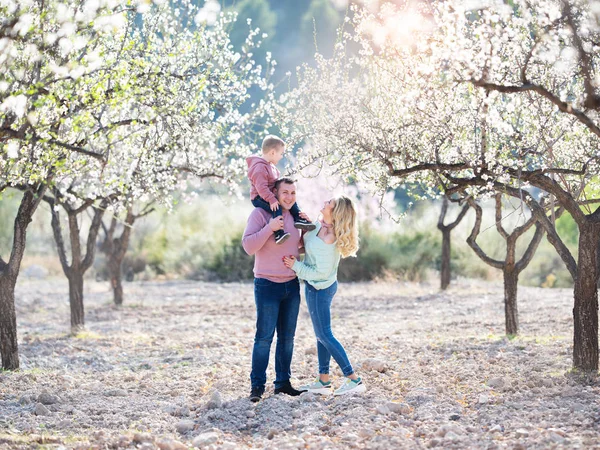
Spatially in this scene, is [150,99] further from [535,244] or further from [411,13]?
[535,244]

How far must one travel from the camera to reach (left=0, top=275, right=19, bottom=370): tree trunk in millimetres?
7773

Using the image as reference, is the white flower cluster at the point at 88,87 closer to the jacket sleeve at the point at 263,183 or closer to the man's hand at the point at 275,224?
the jacket sleeve at the point at 263,183

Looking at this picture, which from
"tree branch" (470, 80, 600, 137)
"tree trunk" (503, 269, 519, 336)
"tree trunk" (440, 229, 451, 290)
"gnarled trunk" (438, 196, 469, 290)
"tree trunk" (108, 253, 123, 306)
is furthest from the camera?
"tree trunk" (440, 229, 451, 290)

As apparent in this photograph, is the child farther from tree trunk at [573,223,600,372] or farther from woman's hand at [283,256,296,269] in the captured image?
tree trunk at [573,223,600,372]

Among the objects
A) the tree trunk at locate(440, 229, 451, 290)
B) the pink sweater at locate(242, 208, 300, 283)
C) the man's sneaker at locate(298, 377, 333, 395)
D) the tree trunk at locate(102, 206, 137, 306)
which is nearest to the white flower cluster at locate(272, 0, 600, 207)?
the pink sweater at locate(242, 208, 300, 283)

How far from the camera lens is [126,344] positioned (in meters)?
10.5

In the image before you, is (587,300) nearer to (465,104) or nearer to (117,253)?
(465,104)

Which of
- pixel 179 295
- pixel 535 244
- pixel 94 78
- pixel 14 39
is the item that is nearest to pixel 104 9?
pixel 94 78

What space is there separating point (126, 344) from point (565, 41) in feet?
22.8

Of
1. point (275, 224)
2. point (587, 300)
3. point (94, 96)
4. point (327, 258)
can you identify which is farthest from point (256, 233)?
point (587, 300)

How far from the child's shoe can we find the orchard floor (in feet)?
4.29

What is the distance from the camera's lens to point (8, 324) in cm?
782

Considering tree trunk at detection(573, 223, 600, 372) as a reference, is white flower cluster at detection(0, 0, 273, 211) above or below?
above

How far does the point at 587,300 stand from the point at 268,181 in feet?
9.97
